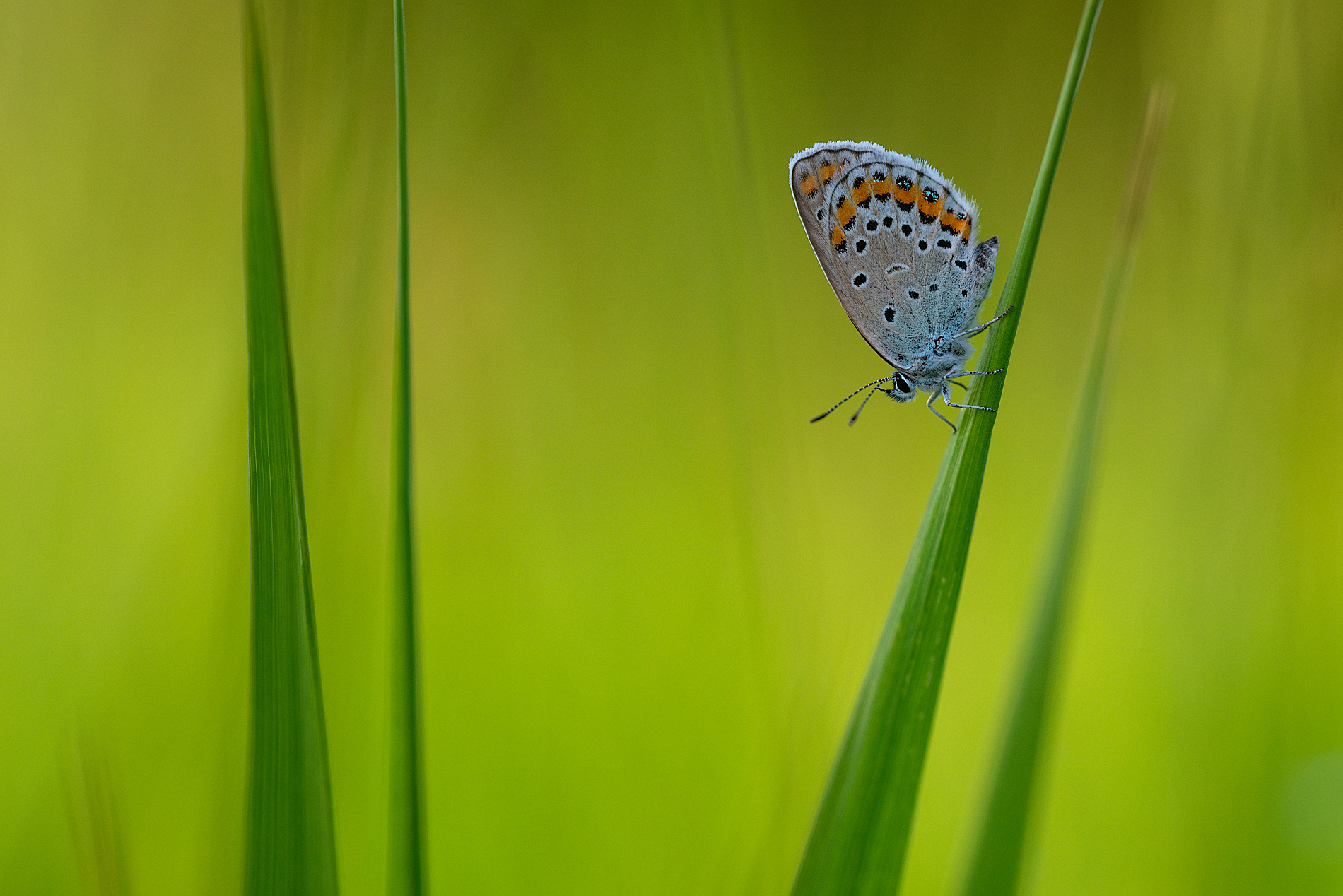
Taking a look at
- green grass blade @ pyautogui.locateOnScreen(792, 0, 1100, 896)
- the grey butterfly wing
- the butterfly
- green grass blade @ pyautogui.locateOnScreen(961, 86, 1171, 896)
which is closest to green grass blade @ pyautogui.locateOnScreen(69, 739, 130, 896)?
green grass blade @ pyautogui.locateOnScreen(792, 0, 1100, 896)

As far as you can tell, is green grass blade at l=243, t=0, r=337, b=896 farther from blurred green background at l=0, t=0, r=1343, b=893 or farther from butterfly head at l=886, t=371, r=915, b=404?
butterfly head at l=886, t=371, r=915, b=404

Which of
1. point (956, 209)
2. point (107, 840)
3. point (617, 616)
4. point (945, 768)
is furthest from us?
point (617, 616)

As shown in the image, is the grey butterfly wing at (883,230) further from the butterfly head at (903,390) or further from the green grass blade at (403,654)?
the green grass blade at (403,654)

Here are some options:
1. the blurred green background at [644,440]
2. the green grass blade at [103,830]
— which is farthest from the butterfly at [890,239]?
the green grass blade at [103,830]

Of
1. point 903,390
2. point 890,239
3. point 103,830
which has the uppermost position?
point 890,239

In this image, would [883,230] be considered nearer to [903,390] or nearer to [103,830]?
[903,390]

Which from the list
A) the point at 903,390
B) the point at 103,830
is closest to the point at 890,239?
the point at 903,390

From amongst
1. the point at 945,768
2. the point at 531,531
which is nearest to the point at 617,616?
the point at 531,531

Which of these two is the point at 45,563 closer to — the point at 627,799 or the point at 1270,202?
the point at 627,799
